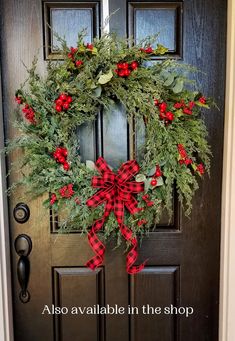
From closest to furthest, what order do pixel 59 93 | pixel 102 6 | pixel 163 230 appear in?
pixel 59 93, pixel 102 6, pixel 163 230

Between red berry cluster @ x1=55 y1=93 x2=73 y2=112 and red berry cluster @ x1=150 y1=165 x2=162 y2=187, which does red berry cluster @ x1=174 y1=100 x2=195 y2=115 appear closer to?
red berry cluster @ x1=150 y1=165 x2=162 y2=187

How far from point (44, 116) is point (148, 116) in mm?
362

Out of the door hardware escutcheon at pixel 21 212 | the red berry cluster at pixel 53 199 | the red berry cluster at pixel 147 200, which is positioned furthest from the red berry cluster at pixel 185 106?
the door hardware escutcheon at pixel 21 212

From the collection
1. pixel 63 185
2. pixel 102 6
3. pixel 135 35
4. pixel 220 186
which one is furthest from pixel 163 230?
pixel 102 6

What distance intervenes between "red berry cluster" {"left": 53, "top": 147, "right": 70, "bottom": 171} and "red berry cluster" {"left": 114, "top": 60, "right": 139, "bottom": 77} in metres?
0.32

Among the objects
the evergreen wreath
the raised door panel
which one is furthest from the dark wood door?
the evergreen wreath

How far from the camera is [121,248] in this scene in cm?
130

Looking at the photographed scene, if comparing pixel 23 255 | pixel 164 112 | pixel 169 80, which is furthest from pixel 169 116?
pixel 23 255

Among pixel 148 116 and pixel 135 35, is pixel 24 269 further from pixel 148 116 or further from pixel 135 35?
pixel 135 35

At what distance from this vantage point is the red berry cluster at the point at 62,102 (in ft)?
3.48

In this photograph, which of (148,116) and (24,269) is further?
(24,269)

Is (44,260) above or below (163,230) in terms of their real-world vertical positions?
below

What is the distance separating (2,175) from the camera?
3.97 ft

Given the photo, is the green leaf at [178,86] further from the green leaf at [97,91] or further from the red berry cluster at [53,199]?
the red berry cluster at [53,199]
